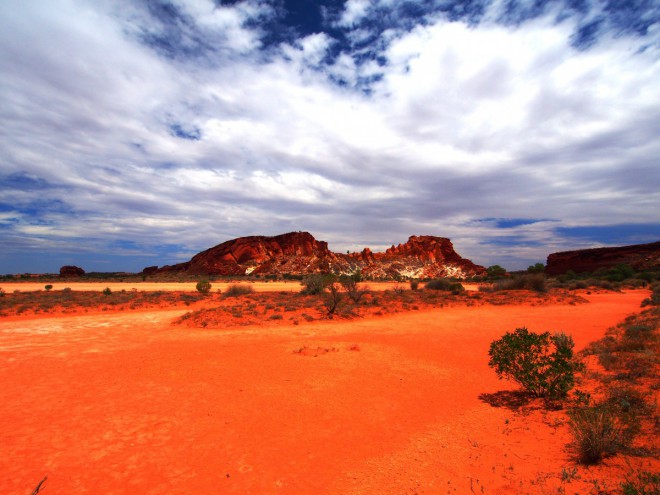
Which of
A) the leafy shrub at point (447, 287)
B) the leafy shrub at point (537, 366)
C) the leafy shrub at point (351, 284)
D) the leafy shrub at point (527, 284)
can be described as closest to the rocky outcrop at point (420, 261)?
the leafy shrub at point (447, 287)

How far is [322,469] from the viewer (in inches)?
180

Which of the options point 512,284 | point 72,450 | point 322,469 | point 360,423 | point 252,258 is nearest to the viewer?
point 322,469

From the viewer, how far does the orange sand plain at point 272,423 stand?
4277 mm

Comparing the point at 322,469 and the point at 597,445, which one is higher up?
the point at 597,445

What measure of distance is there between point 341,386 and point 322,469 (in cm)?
331

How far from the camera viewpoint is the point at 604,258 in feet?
195

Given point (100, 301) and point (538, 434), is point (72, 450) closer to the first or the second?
point (538, 434)

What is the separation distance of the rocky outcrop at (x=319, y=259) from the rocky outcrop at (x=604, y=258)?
1612cm

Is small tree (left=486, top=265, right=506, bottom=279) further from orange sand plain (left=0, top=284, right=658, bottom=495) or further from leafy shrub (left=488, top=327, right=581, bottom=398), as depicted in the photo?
leafy shrub (left=488, top=327, right=581, bottom=398)

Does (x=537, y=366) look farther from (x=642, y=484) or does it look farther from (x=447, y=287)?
(x=447, y=287)

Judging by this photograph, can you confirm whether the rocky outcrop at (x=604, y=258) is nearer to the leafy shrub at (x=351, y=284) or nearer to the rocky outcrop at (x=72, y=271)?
the leafy shrub at (x=351, y=284)

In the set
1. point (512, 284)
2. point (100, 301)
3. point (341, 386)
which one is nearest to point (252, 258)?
point (100, 301)

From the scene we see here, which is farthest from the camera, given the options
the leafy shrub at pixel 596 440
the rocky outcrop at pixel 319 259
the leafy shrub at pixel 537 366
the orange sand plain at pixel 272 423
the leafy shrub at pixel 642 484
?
the rocky outcrop at pixel 319 259

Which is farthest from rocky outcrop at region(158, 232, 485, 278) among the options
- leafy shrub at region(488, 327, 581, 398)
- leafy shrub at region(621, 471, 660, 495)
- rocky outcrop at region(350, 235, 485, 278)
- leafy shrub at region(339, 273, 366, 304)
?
leafy shrub at region(621, 471, 660, 495)
